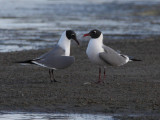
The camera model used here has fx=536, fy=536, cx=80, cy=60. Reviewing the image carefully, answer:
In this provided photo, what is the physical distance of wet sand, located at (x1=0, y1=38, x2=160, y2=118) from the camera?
349 inches

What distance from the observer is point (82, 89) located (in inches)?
410

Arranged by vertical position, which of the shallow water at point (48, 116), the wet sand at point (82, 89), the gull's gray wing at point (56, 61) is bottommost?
the wet sand at point (82, 89)

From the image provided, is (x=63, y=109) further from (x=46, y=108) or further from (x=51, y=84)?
(x=51, y=84)

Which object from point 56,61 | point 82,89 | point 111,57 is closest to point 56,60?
point 56,61

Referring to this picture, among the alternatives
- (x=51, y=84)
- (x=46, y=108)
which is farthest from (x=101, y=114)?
(x=51, y=84)

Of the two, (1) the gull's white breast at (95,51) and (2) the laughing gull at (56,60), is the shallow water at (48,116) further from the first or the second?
(1) the gull's white breast at (95,51)

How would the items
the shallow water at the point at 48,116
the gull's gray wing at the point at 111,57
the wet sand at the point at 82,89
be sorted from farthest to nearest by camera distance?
the gull's gray wing at the point at 111,57, the wet sand at the point at 82,89, the shallow water at the point at 48,116

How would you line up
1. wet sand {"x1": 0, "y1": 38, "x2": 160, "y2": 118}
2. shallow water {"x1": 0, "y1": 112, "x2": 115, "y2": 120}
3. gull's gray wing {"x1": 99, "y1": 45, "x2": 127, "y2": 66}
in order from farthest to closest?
gull's gray wing {"x1": 99, "y1": 45, "x2": 127, "y2": 66} < wet sand {"x1": 0, "y1": 38, "x2": 160, "y2": 118} < shallow water {"x1": 0, "y1": 112, "x2": 115, "y2": 120}

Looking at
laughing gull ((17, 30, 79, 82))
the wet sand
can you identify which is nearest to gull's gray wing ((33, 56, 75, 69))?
laughing gull ((17, 30, 79, 82))

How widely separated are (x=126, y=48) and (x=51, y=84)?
748 cm

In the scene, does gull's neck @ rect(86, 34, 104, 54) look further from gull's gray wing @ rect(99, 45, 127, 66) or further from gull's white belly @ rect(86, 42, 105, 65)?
gull's gray wing @ rect(99, 45, 127, 66)

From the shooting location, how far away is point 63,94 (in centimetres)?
989

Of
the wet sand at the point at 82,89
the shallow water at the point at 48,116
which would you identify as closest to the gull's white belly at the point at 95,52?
the wet sand at the point at 82,89

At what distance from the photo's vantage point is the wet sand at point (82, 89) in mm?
8859
